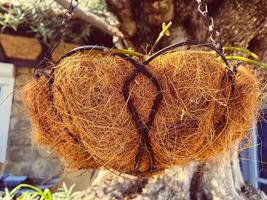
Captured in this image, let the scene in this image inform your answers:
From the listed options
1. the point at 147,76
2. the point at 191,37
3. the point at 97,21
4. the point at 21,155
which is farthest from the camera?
the point at 21,155

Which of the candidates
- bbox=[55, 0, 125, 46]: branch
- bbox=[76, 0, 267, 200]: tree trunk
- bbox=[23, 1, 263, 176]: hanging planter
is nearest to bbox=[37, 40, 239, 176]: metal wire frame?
bbox=[23, 1, 263, 176]: hanging planter

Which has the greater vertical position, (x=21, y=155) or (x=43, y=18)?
(x=43, y=18)

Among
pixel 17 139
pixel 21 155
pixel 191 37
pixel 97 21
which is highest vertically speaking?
pixel 97 21

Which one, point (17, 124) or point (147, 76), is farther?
point (17, 124)

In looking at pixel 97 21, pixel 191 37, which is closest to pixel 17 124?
pixel 97 21

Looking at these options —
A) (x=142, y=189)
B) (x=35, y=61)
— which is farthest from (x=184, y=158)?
(x=35, y=61)

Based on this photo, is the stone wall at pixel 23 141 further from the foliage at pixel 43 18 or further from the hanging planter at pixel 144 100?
the hanging planter at pixel 144 100

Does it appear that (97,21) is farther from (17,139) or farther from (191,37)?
(17,139)

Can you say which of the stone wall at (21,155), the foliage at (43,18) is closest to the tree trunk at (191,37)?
the foliage at (43,18)
